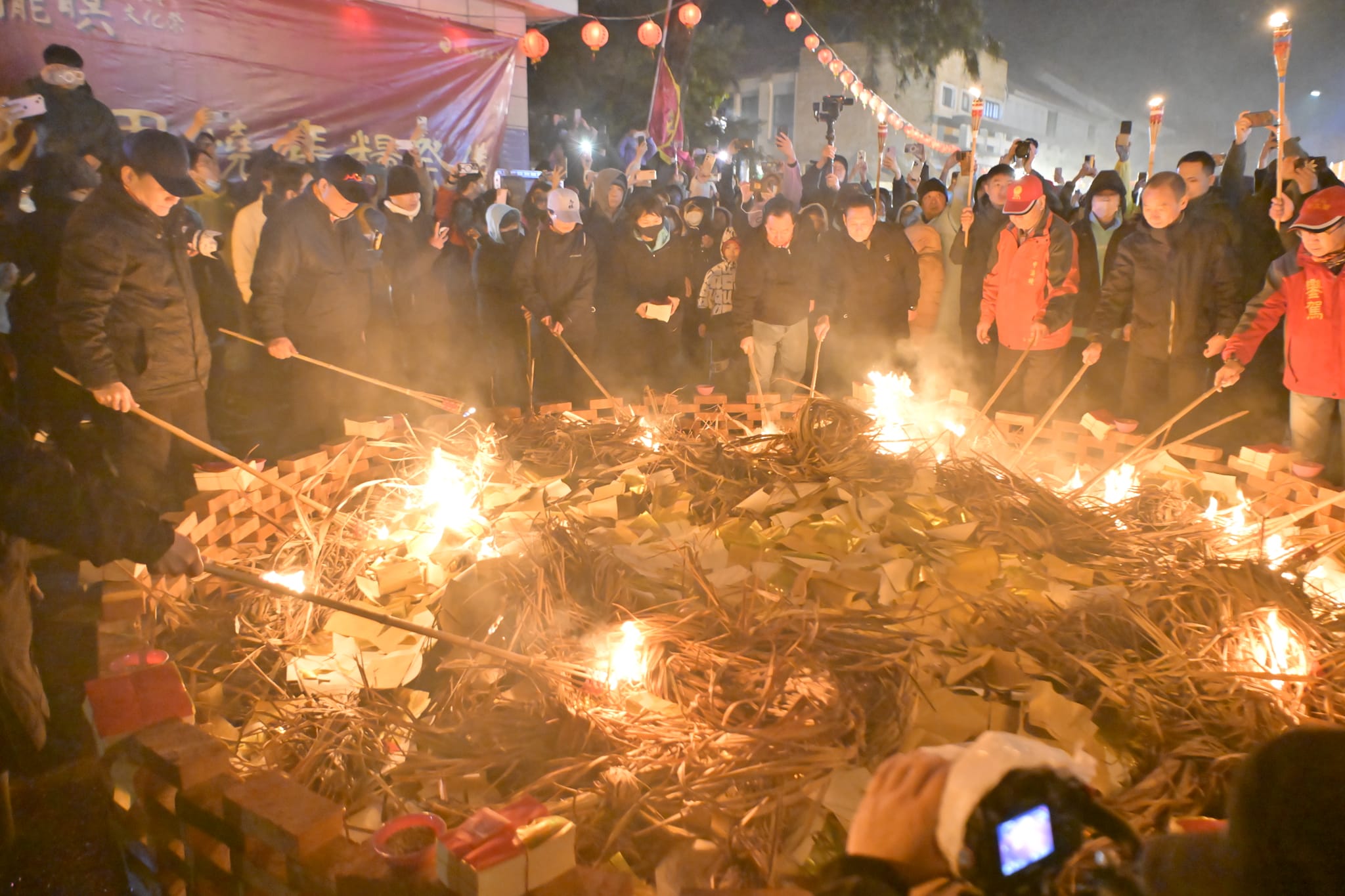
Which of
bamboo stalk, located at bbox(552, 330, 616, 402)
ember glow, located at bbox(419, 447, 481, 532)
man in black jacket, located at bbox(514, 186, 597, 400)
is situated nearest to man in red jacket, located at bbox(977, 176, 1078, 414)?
bamboo stalk, located at bbox(552, 330, 616, 402)

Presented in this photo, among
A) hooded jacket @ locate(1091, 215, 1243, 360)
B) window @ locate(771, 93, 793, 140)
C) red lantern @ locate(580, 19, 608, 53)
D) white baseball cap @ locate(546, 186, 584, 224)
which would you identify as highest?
window @ locate(771, 93, 793, 140)

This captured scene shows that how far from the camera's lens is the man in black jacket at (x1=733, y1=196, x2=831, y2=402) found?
21.9 ft

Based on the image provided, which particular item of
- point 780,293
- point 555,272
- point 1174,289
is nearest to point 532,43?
point 555,272

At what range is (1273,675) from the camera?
2592 millimetres

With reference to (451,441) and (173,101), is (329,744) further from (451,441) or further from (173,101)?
(173,101)

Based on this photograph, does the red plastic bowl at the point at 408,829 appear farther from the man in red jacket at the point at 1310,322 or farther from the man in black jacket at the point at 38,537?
the man in red jacket at the point at 1310,322

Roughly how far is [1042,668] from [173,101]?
7.31 m

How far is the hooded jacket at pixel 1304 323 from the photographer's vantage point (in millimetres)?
4672

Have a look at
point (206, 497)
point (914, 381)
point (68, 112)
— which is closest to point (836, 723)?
point (206, 497)

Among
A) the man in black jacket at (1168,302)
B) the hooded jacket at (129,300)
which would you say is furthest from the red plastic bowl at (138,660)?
the man in black jacket at (1168,302)

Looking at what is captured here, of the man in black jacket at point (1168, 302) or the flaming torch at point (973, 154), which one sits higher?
the flaming torch at point (973, 154)

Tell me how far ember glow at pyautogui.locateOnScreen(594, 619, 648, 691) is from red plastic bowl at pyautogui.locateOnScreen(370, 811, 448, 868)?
0.90 metres

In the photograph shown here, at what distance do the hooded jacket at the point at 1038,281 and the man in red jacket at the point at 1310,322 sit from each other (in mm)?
1101

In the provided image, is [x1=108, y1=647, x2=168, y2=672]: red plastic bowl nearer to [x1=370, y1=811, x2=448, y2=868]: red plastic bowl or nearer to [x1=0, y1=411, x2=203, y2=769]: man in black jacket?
[x1=0, y1=411, x2=203, y2=769]: man in black jacket
